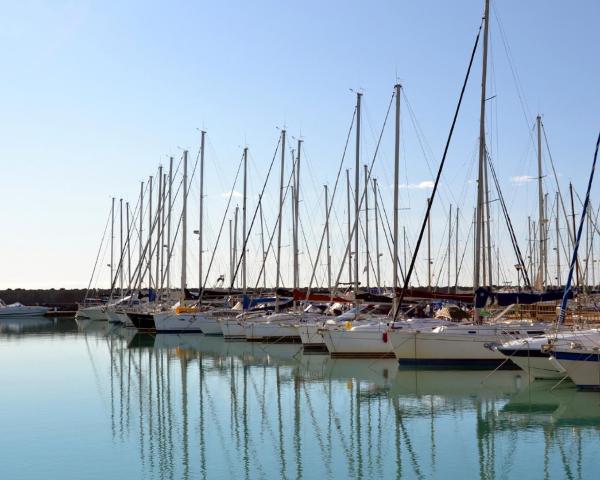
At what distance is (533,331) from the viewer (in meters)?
29.9

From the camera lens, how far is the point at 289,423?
20672 mm

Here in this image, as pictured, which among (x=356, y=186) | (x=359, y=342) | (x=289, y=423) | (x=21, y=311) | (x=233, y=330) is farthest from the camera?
(x=21, y=311)

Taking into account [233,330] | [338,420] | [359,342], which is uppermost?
[359,342]

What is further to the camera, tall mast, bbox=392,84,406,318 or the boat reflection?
tall mast, bbox=392,84,406,318

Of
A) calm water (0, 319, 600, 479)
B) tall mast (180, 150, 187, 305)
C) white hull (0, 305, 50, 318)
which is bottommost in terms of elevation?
calm water (0, 319, 600, 479)

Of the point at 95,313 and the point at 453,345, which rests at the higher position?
the point at 453,345

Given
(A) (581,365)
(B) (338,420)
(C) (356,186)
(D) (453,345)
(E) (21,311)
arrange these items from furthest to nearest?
1. (E) (21,311)
2. (C) (356,186)
3. (D) (453,345)
4. (A) (581,365)
5. (B) (338,420)

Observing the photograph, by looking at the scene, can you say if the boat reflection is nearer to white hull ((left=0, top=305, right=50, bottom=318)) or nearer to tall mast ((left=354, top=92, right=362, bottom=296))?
tall mast ((left=354, top=92, right=362, bottom=296))

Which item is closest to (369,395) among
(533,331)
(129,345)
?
(533,331)

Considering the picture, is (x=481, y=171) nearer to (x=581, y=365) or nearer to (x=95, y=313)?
(x=581, y=365)

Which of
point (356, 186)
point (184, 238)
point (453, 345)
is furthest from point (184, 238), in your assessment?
point (453, 345)

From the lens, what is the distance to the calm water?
53.1 ft

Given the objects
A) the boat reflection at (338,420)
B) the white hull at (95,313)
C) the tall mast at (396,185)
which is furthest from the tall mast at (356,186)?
the white hull at (95,313)

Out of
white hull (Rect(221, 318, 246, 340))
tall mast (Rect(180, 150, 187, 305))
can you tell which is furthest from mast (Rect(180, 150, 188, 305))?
white hull (Rect(221, 318, 246, 340))
